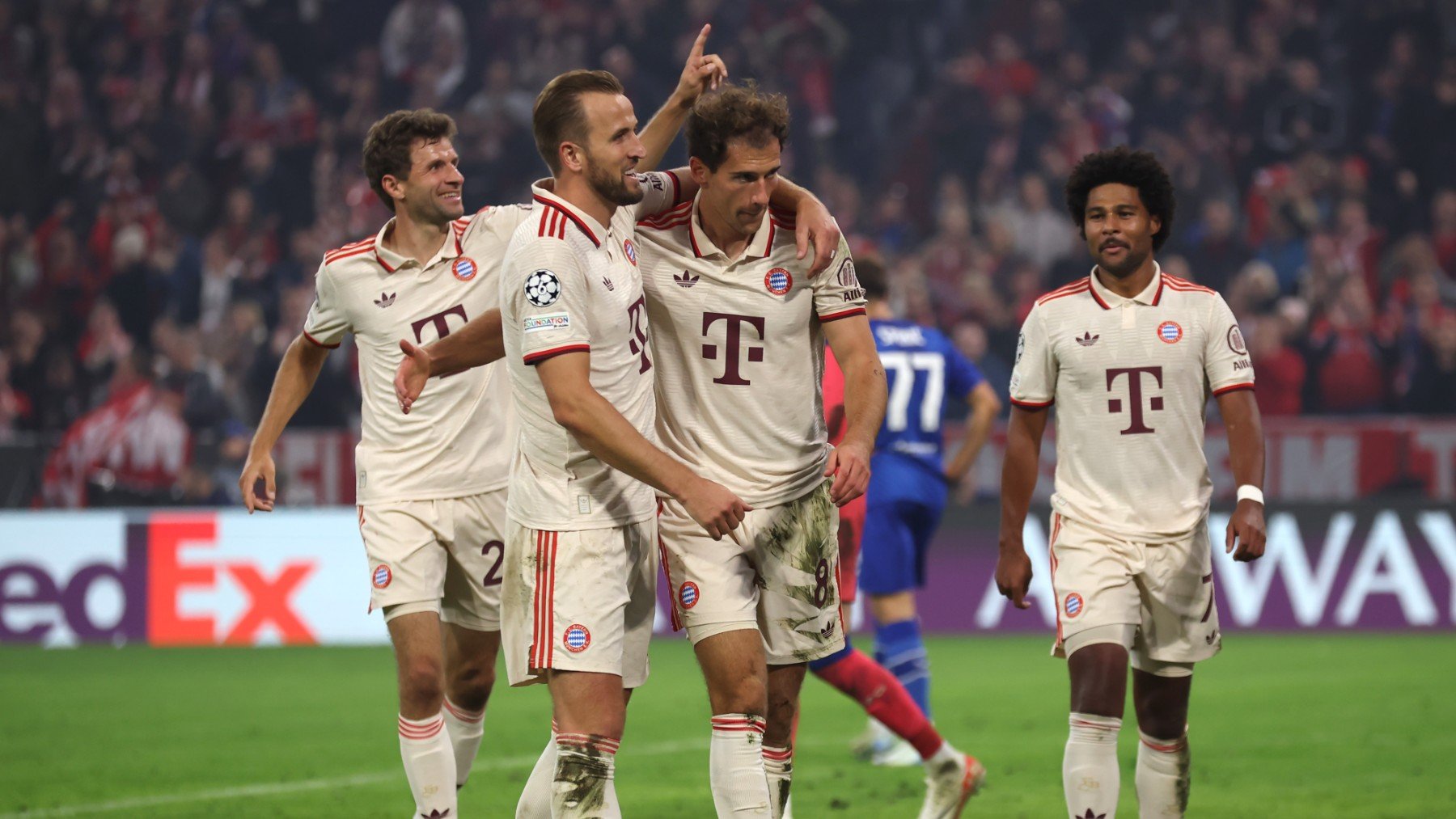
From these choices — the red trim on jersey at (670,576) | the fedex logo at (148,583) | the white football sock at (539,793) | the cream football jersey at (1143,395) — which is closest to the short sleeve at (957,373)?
the cream football jersey at (1143,395)

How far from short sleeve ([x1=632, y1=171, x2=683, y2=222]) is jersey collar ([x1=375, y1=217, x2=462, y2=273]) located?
120 cm

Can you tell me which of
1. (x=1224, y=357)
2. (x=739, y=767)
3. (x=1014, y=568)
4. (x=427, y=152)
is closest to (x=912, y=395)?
(x=1014, y=568)

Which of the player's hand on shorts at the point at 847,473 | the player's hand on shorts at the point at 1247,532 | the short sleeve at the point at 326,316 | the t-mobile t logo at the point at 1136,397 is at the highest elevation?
the short sleeve at the point at 326,316

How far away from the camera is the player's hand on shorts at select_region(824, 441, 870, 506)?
14.7 ft

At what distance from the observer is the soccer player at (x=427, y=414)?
582cm

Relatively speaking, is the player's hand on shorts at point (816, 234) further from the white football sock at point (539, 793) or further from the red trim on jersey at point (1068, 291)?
the white football sock at point (539, 793)

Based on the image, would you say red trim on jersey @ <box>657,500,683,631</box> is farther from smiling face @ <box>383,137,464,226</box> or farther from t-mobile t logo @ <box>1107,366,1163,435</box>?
smiling face @ <box>383,137,464,226</box>

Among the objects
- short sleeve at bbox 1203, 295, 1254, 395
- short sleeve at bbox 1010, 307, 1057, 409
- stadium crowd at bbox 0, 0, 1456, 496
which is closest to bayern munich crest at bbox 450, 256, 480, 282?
short sleeve at bbox 1010, 307, 1057, 409

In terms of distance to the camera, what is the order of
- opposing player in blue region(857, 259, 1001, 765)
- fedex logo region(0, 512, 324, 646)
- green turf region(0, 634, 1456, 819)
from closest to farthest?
green turf region(0, 634, 1456, 819) → opposing player in blue region(857, 259, 1001, 765) → fedex logo region(0, 512, 324, 646)

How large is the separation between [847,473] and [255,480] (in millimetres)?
2425

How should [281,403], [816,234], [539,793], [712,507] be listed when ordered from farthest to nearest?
[281,403] → [539,793] → [816,234] → [712,507]

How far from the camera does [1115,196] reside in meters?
5.42

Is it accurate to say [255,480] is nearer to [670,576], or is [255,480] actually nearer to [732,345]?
[670,576]

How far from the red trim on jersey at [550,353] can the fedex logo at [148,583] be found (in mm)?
8855
